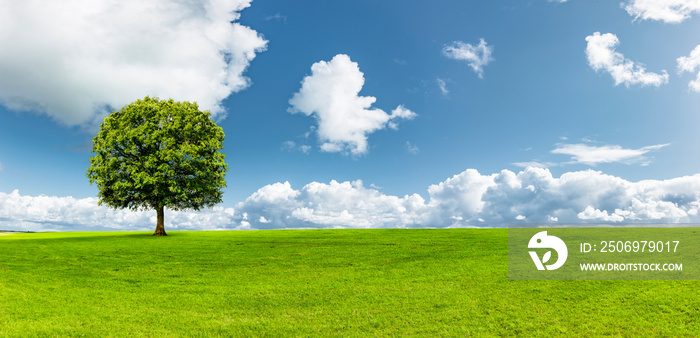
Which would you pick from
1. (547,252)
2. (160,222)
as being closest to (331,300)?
(547,252)

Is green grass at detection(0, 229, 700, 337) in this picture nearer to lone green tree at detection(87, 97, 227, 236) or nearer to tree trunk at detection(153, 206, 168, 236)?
lone green tree at detection(87, 97, 227, 236)

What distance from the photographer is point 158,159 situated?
52.5 metres

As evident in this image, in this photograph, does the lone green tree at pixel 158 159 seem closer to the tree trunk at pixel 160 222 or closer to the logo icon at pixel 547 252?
the tree trunk at pixel 160 222

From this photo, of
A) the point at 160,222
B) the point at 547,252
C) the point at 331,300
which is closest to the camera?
the point at 331,300

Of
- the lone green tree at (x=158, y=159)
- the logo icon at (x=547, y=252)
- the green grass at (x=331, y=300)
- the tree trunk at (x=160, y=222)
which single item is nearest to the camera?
the green grass at (x=331, y=300)

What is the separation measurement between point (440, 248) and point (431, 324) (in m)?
19.8

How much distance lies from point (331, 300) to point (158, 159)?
4259 centimetres

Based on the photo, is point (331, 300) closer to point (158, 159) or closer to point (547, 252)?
point (547, 252)

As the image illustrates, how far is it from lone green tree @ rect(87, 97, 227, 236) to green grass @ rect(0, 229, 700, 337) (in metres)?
22.3

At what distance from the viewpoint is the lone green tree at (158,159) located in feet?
169

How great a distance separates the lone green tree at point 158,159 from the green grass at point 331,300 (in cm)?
2228

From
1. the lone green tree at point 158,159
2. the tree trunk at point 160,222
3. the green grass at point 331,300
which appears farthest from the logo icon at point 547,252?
the tree trunk at point 160,222

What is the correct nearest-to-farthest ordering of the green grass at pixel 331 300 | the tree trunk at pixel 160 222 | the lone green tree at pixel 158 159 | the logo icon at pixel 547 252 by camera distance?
the green grass at pixel 331 300, the logo icon at pixel 547 252, the lone green tree at pixel 158 159, the tree trunk at pixel 160 222

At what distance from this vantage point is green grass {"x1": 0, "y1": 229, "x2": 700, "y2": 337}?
1459 cm
